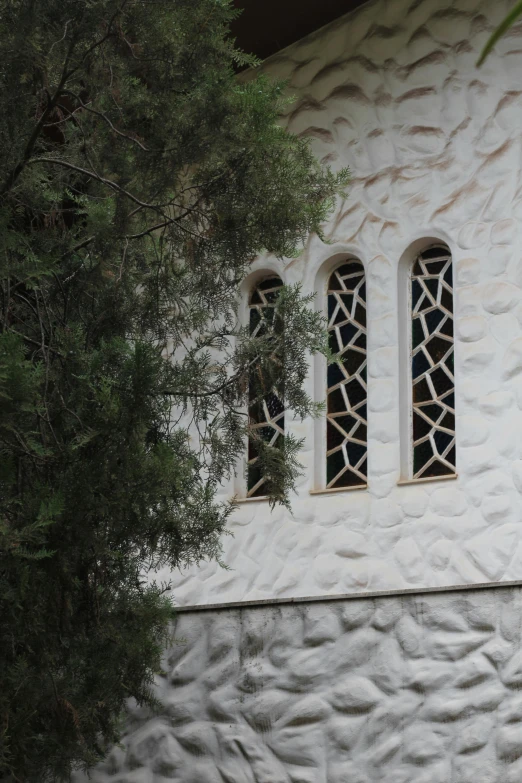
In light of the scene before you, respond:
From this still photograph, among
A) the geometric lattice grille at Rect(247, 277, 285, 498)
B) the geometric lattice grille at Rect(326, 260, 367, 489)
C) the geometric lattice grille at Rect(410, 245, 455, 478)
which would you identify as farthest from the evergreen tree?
the geometric lattice grille at Rect(247, 277, 285, 498)

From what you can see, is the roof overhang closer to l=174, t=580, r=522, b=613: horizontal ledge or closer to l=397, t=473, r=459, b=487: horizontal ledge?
l=397, t=473, r=459, b=487: horizontal ledge

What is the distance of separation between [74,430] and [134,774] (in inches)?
127

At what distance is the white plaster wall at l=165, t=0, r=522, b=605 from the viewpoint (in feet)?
26.1

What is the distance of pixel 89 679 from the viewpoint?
6211 mm

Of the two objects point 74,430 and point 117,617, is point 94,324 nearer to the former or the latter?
point 74,430

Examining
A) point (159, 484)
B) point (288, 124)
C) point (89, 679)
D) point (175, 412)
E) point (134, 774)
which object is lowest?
point (134, 774)

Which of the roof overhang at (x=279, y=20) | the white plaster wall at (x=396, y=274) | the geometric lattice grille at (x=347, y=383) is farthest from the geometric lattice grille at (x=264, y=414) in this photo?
the roof overhang at (x=279, y=20)

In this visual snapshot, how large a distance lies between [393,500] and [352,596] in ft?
2.16

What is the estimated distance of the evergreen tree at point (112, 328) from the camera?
600 centimetres

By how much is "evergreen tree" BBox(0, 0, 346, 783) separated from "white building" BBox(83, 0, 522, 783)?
1499mm

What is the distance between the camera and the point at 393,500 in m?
8.27

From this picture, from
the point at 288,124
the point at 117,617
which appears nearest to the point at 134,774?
the point at 117,617

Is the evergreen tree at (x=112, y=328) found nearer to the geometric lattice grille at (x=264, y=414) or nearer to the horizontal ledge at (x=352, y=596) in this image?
the horizontal ledge at (x=352, y=596)

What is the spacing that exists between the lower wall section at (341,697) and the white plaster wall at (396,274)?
25 cm
